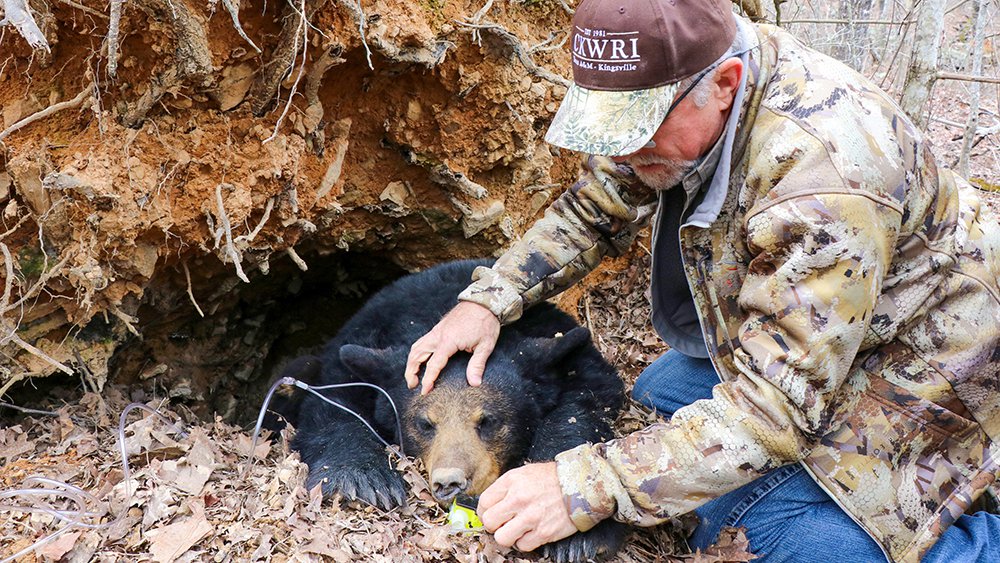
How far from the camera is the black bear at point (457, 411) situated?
3.76 meters

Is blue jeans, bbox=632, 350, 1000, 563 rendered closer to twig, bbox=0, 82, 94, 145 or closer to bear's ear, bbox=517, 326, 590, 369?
bear's ear, bbox=517, 326, 590, 369

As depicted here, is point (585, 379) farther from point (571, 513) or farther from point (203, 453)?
point (203, 453)

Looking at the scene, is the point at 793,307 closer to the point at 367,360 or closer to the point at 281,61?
the point at 367,360

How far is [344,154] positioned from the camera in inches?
215

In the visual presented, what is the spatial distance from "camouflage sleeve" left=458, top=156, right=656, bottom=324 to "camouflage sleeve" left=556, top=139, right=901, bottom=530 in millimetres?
→ 1177

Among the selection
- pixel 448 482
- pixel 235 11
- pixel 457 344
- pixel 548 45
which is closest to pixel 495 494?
pixel 448 482

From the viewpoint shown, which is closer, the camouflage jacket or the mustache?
the camouflage jacket

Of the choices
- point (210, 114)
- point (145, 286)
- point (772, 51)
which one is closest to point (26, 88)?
point (210, 114)

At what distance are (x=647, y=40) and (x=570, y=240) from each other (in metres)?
1.56

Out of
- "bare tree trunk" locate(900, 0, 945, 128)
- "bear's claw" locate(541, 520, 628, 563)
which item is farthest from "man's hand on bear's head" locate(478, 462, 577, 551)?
"bare tree trunk" locate(900, 0, 945, 128)

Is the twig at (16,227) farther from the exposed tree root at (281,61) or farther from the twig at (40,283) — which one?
the exposed tree root at (281,61)

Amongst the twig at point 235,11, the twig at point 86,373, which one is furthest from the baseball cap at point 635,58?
the twig at point 86,373

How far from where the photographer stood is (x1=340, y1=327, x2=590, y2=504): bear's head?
379 cm

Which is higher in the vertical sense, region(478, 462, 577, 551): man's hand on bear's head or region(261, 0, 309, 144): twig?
region(261, 0, 309, 144): twig
